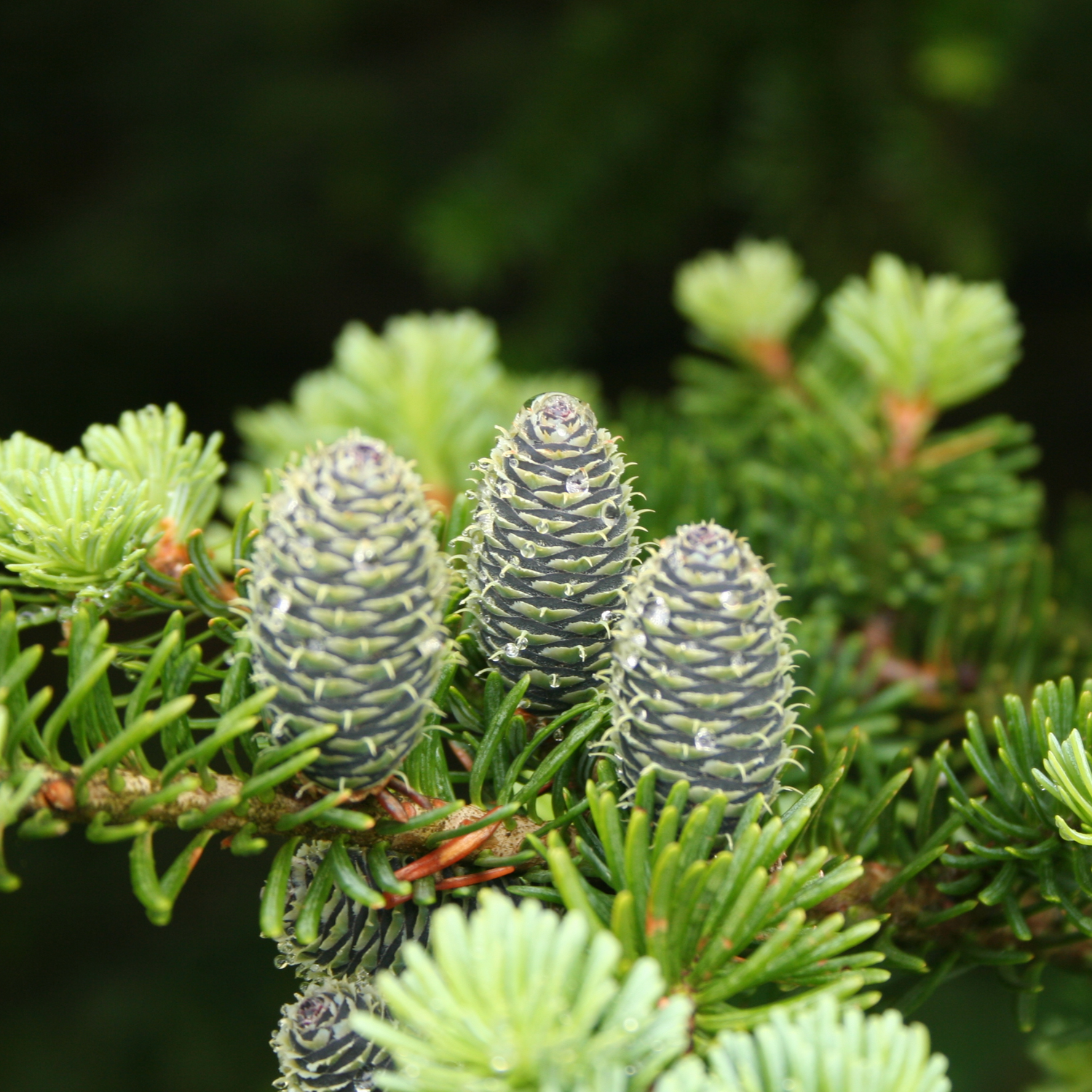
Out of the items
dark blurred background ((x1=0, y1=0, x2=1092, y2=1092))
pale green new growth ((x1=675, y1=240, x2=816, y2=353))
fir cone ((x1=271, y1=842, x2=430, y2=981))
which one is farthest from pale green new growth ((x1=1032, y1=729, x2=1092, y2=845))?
dark blurred background ((x1=0, y1=0, x2=1092, y2=1092))

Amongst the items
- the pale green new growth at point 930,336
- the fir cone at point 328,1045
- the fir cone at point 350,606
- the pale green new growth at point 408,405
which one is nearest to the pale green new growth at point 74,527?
the fir cone at point 350,606

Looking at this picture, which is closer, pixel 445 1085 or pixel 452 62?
pixel 445 1085

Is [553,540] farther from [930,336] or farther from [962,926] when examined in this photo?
[930,336]

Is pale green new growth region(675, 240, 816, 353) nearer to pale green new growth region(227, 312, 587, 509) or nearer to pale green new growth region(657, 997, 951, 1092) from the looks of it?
pale green new growth region(227, 312, 587, 509)

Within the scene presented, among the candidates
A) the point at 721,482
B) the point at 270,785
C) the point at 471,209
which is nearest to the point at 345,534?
the point at 270,785

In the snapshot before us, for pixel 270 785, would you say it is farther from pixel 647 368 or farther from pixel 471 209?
pixel 647 368
